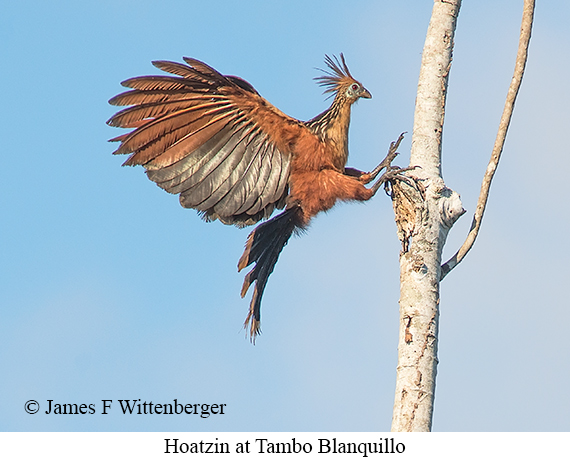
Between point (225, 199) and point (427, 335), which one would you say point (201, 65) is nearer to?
point (225, 199)

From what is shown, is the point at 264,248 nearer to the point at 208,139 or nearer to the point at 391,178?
the point at 208,139

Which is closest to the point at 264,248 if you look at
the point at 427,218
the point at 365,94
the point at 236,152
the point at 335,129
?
the point at 236,152

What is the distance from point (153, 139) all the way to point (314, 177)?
1.13 meters

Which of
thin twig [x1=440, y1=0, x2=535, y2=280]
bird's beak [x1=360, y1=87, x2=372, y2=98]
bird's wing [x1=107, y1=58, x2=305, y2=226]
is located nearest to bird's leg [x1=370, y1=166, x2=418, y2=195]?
thin twig [x1=440, y1=0, x2=535, y2=280]

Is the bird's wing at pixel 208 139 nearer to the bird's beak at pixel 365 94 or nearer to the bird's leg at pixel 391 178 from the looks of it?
the bird's leg at pixel 391 178

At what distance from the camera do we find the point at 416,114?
360 cm

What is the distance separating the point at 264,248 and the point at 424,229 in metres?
1.83

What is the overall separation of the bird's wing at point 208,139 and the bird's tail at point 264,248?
1.11 feet

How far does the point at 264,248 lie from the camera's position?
196 inches

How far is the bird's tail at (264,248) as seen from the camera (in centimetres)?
485

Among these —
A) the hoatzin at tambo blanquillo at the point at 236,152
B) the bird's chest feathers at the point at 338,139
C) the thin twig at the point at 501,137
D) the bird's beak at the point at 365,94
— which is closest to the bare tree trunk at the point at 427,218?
the thin twig at the point at 501,137

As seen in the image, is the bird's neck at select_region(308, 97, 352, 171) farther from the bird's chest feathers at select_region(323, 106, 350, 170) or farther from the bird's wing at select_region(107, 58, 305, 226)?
the bird's wing at select_region(107, 58, 305, 226)

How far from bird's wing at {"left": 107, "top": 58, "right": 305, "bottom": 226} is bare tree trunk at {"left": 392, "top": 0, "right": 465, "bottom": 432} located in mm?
1219
